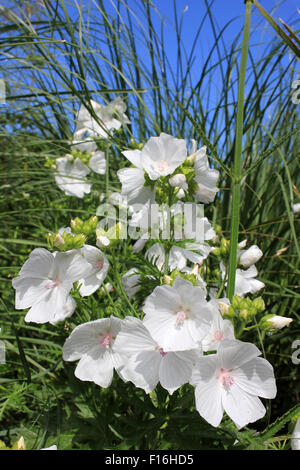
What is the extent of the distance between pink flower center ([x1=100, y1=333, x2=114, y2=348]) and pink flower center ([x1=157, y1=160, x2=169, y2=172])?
1.45 feet

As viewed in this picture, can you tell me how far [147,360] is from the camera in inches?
31.2

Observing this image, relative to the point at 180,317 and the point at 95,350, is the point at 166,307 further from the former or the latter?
the point at 95,350

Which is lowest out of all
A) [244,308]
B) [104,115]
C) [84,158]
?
[244,308]

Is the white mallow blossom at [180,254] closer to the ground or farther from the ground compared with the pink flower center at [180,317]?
farther from the ground

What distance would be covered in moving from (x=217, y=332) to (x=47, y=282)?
419 mm

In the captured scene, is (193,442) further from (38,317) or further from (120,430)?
(38,317)

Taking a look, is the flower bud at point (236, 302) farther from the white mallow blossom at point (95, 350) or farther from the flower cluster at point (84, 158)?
the flower cluster at point (84, 158)

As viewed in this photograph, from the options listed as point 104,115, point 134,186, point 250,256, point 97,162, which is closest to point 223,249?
point 250,256

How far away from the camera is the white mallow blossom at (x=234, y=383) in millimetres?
728

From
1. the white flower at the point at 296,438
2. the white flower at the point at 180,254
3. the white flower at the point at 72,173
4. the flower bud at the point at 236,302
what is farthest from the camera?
the white flower at the point at 72,173

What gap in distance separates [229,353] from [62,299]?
389mm

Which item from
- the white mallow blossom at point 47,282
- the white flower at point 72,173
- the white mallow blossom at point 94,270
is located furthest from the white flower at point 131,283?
the white flower at point 72,173

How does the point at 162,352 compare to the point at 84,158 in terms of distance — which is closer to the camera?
the point at 162,352

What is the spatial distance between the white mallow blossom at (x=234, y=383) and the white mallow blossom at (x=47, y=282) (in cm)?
34
